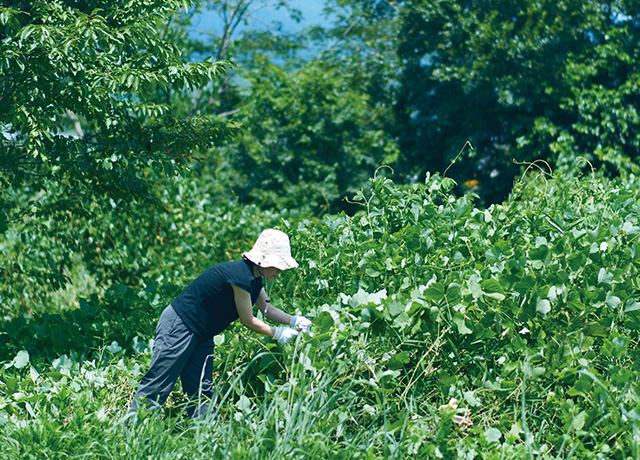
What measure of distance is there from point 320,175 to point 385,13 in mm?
5547

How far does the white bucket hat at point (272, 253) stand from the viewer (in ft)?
10.6

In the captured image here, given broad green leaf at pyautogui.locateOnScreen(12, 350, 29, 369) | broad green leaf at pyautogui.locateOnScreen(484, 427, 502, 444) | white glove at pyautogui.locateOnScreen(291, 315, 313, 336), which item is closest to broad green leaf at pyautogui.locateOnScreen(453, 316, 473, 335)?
broad green leaf at pyautogui.locateOnScreen(484, 427, 502, 444)

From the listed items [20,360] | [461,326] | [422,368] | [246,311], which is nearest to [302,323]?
[246,311]

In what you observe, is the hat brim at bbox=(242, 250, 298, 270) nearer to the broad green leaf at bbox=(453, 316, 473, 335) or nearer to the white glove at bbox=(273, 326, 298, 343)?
the white glove at bbox=(273, 326, 298, 343)

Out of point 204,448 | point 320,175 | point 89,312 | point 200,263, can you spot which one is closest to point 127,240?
point 200,263

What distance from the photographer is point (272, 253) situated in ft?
10.8

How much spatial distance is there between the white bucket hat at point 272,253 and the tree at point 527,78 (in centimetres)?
1064

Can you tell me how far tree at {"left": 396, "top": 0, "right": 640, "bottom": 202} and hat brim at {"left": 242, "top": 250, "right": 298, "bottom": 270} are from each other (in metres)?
10.7

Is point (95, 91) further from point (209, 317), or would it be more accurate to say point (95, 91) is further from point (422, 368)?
point (422, 368)

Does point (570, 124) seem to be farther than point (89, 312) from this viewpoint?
Yes

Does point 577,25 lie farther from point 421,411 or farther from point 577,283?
point 421,411

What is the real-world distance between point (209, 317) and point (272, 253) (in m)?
0.56

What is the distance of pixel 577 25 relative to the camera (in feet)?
43.4

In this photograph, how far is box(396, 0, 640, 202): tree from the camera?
41.4 feet
